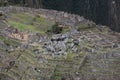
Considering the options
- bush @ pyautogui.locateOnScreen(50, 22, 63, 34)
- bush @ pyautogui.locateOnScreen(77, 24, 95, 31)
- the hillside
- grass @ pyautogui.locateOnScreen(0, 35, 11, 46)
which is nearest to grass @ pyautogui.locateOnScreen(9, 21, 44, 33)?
the hillside

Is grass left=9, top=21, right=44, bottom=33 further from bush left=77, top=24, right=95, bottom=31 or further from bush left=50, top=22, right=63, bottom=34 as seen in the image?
bush left=77, top=24, right=95, bottom=31

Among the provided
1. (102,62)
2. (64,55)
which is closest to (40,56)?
(64,55)

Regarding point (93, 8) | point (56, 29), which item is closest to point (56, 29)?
point (56, 29)

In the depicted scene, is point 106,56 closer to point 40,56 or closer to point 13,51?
point 40,56

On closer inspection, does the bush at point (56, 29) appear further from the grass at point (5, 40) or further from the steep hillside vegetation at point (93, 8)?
the steep hillside vegetation at point (93, 8)

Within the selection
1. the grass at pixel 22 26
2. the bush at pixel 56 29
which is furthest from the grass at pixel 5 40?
the bush at pixel 56 29

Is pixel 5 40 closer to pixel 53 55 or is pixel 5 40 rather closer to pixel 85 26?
pixel 53 55

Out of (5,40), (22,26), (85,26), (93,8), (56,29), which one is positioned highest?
(5,40)

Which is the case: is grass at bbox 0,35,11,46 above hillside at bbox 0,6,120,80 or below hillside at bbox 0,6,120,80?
above

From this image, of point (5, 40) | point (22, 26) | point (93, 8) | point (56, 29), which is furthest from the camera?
point (93, 8)
